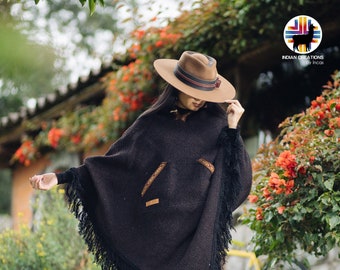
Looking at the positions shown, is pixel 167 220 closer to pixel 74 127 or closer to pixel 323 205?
pixel 323 205

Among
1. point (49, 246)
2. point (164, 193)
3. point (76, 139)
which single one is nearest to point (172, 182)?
point (164, 193)

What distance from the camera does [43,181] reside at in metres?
3.32

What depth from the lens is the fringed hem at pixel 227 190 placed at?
3.28 meters

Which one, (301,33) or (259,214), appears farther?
(301,33)

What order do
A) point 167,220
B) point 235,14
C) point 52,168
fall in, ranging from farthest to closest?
point 52,168 < point 235,14 < point 167,220

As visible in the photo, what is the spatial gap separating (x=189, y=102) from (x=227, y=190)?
0.46 metres

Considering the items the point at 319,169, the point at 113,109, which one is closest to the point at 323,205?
the point at 319,169

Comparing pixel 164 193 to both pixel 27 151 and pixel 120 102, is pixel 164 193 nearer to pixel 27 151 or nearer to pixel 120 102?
pixel 120 102

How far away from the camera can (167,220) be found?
3309mm

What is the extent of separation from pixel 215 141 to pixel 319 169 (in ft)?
1.86

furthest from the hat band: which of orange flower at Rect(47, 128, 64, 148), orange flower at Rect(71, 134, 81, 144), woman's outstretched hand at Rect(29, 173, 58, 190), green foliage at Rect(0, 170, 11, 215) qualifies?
green foliage at Rect(0, 170, 11, 215)

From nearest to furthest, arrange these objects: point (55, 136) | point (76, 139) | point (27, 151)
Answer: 1. point (76, 139)
2. point (55, 136)
3. point (27, 151)

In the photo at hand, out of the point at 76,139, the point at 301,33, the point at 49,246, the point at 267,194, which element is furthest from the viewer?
the point at 76,139

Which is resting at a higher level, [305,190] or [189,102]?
[189,102]
